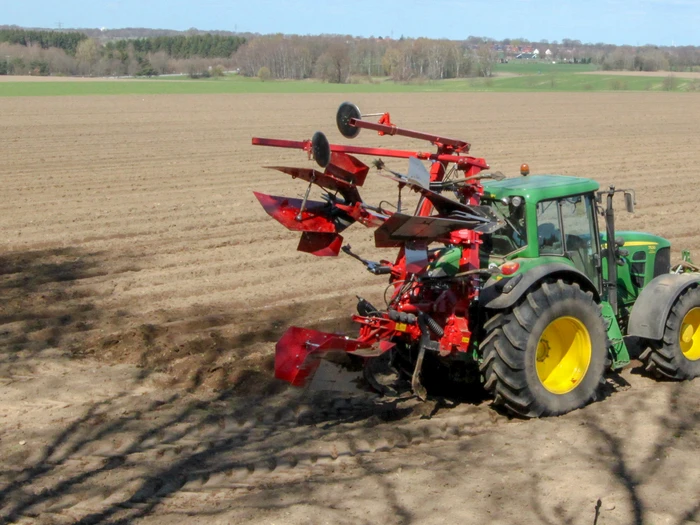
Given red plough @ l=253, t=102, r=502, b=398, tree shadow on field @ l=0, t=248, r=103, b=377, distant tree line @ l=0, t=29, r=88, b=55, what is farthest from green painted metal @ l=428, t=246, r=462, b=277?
distant tree line @ l=0, t=29, r=88, b=55

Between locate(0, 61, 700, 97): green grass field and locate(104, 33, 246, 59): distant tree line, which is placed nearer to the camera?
locate(0, 61, 700, 97): green grass field

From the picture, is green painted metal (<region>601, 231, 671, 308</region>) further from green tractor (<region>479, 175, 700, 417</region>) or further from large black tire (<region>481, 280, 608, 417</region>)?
large black tire (<region>481, 280, 608, 417</region>)

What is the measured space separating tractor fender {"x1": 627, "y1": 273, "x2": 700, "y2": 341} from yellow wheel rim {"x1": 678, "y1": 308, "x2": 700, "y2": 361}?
32cm

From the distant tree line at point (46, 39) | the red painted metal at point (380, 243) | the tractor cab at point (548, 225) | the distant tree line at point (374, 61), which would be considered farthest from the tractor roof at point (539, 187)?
the distant tree line at point (46, 39)

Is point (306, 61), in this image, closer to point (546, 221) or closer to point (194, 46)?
point (194, 46)

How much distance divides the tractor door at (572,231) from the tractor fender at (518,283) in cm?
25

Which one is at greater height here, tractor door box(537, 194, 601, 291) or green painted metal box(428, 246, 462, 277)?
tractor door box(537, 194, 601, 291)

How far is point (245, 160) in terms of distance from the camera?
70.1 ft

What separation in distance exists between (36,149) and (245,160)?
609cm

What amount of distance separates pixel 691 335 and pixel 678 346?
373mm

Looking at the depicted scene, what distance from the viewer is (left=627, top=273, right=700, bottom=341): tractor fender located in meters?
7.27

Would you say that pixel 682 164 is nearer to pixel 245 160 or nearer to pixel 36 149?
pixel 245 160

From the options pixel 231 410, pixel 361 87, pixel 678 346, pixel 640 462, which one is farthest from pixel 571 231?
pixel 361 87

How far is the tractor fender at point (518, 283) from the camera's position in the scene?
6375mm
